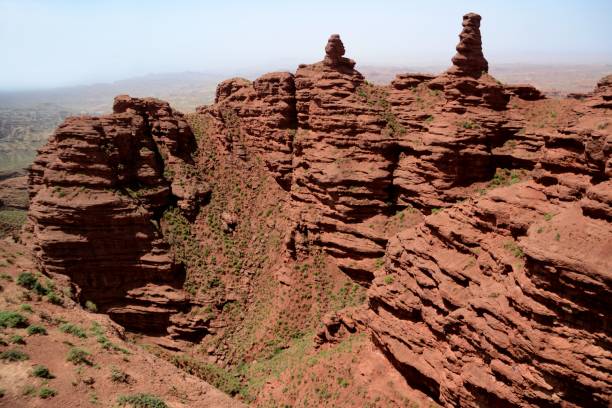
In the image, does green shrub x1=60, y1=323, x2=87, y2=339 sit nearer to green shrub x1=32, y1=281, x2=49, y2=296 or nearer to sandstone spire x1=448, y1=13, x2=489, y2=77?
green shrub x1=32, y1=281, x2=49, y2=296

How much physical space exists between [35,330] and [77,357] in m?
3.54

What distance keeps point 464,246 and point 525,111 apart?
22.5 meters

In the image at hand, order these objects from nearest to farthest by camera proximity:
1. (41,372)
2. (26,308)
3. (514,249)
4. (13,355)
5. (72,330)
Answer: (41,372) → (13,355) → (514,249) → (72,330) → (26,308)

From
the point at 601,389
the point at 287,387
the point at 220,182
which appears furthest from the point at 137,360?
the point at 220,182

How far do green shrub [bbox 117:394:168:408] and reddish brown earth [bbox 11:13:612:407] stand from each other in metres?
15.5

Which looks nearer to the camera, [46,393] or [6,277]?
[46,393]

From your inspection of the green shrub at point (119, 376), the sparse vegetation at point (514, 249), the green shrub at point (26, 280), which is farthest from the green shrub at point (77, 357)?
the sparse vegetation at point (514, 249)

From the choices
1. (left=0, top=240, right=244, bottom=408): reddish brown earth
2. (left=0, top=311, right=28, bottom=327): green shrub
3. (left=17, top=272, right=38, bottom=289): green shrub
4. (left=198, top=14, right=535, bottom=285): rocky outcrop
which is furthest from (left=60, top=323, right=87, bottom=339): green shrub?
(left=198, top=14, right=535, bottom=285): rocky outcrop

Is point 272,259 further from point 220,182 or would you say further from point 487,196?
point 487,196

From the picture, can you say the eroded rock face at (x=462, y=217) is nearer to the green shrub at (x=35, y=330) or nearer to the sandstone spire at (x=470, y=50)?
the sandstone spire at (x=470, y=50)

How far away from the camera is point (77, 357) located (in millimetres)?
24453

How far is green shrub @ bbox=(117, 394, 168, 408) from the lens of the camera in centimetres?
2211

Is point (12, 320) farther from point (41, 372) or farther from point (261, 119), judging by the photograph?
point (261, 119)

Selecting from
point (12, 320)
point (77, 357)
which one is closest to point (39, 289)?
point (12, 320)
